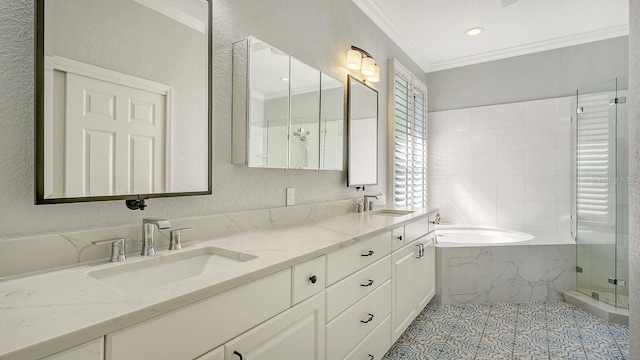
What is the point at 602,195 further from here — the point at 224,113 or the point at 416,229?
the point at 224,113

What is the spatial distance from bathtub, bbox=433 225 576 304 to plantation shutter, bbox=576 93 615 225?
388mm

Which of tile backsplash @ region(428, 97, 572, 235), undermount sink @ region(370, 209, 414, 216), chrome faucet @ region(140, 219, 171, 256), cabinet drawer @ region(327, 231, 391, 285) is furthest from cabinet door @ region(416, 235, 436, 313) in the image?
chrome faucet @ region(140, 219, 171, 256)

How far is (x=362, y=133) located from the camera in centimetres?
274

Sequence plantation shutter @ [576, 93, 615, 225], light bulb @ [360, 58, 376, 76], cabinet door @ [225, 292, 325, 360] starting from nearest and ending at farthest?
cabinet door @ [225, 292, 325, 360]
light bulb @ [360, 58, 376, 76]
plantation shutter @ [576, 93, 615, 225]

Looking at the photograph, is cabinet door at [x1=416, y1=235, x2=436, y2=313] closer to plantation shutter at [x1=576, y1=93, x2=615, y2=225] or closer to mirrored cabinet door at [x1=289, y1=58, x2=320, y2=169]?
mirrored cabinet door at [x1=289, y1=58, x2=320, y2=169]

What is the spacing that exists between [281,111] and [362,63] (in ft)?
3.74

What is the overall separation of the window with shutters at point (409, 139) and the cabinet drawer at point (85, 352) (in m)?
2.88

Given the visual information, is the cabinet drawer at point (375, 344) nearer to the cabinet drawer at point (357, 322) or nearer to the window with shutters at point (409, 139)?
the cabinet drawer at point (357, 322)

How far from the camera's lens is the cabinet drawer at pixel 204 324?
28.7 inches

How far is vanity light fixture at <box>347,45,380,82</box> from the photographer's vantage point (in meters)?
2.59

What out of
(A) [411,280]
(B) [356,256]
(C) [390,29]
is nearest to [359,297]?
(B) [356,256]

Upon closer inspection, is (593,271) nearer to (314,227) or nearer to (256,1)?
(314,227)

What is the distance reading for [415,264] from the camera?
7.96 feet

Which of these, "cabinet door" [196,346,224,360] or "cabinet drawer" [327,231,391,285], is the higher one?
"cabinet drawer" [327,231,391,285]
